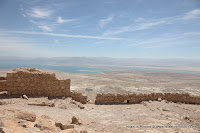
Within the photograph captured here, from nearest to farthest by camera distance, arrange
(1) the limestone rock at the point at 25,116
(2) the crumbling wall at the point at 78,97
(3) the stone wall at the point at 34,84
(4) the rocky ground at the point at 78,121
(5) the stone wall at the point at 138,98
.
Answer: (4) the rocky ground at the point at 78,121, (1) the limestone rock at the point at 25,116, (3) the stone wall at the point at 34,84, (2) the crumbling wall at the point at 78,97, (5) the stone wall at the point at 138,98

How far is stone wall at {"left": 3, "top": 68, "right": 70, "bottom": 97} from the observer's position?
9906mm

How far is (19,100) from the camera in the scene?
9.08 m

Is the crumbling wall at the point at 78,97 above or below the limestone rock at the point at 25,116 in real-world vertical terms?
below

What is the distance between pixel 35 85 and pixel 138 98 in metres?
7.87

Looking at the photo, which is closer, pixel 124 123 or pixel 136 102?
pixel 124 123

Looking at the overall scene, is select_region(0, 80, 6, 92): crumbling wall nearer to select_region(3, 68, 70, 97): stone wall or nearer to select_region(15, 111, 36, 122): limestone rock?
select_region(3, 68, 70, 97): stone wall

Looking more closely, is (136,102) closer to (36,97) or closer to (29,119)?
(36,97)

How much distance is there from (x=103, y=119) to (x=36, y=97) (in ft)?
16.5

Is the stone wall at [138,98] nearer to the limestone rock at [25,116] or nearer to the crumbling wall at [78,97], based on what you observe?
the crumbling wall at [78,97]

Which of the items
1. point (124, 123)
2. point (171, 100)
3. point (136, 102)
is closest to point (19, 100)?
point (124, 123)

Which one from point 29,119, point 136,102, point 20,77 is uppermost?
point 20,77

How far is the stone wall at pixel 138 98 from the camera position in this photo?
1179 centimetres

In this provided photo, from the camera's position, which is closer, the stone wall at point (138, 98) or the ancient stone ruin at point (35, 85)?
the ancient stone ruin at point (35, 85)

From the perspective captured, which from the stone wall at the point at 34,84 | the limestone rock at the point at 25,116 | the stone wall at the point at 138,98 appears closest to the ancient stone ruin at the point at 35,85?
the stone wall at the point at 34,84
